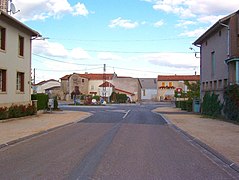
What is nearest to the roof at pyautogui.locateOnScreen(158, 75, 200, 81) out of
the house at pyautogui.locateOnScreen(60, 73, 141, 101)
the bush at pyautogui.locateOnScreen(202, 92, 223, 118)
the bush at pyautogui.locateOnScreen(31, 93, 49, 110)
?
the house at pyautogui.locateOnScreen(60, 73, 141, 101)

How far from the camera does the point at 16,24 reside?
28.0 metres

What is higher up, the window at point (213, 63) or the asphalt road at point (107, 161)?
the window at point (213, 63)

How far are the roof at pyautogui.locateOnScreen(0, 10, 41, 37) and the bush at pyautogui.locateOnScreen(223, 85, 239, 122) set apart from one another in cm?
1480

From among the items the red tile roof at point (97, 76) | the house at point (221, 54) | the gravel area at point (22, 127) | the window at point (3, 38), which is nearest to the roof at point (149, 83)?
the red tile roof at point (97, 76)

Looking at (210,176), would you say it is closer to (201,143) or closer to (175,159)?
(175,159)

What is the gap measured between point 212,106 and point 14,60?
15780 mm

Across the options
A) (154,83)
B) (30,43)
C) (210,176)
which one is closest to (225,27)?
(30,43)

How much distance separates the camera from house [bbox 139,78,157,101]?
140 m

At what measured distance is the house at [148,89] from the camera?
460ft

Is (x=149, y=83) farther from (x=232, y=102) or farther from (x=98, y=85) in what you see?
(x=232, y=102)

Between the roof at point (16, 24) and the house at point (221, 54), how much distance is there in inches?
553

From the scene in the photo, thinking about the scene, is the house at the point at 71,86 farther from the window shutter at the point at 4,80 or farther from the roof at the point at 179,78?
the window shutter at the point at 4,80

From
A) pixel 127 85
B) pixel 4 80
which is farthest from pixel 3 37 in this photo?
pixel 127 85

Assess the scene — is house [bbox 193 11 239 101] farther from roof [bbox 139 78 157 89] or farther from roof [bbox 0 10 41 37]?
roof [bbox 139 78 157 89]
